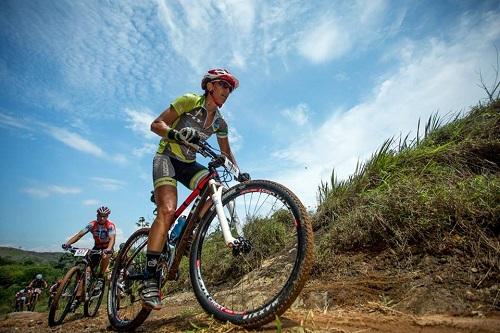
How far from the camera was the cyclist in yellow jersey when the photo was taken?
12.5ft

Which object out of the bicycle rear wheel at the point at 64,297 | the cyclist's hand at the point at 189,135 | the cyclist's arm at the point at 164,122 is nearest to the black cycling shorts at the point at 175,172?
the cyclist's arm at the point at 164,122

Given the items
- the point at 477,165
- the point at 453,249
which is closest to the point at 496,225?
the point at 453,249

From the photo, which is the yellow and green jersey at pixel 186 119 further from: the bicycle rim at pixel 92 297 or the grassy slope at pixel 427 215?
the bicycle rim at pixel 92 297

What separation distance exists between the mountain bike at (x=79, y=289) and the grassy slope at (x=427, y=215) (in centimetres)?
544

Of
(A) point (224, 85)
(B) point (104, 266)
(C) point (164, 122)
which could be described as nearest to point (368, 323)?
(C) point (164, 122)

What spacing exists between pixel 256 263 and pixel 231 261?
3.23 feet

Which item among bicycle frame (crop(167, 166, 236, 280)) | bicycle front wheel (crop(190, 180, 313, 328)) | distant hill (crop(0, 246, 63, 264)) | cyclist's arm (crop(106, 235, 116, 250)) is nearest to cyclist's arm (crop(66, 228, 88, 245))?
cyclist's arm (crop(106, 235, 116, 250))

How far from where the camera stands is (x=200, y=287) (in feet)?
10.7

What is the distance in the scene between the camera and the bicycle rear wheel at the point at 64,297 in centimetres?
652

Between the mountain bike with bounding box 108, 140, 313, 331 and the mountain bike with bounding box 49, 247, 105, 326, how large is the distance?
2871mm

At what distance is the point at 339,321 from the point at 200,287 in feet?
4.67

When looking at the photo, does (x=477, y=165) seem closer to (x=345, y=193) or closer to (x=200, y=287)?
(x=345, y=193)

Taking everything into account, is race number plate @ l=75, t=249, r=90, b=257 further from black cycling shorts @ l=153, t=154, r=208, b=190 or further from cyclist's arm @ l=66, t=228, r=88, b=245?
black cycling shorts @ l=153, t=154, r=208, b=190

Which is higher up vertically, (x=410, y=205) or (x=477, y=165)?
(x=477, y=165)
